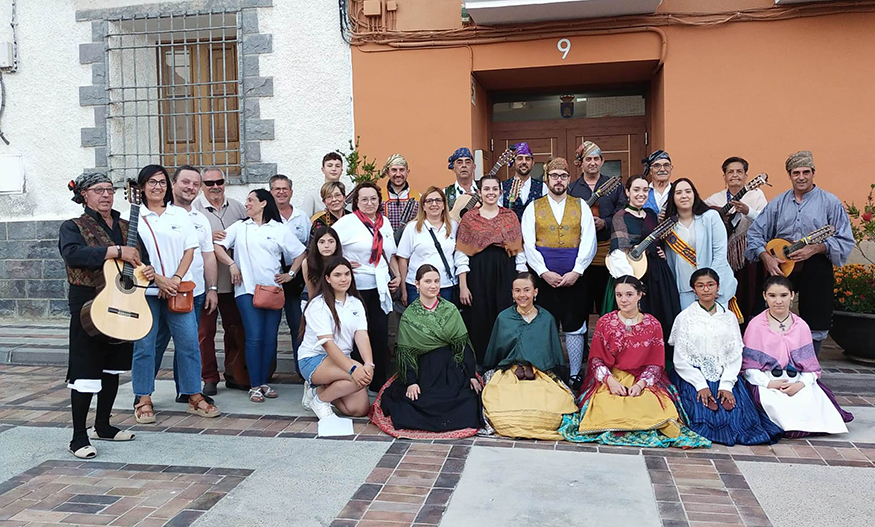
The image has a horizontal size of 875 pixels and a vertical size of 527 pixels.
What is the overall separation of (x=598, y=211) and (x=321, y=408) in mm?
2571

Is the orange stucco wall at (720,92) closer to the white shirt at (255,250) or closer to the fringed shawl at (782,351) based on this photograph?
the white shirt at (255,250)

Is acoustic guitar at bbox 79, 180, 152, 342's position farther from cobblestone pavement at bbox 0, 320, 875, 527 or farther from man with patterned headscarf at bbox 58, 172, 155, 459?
cobblestone pavement at bbox 0, 320, 875, 527

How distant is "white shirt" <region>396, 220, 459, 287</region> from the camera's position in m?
5.31

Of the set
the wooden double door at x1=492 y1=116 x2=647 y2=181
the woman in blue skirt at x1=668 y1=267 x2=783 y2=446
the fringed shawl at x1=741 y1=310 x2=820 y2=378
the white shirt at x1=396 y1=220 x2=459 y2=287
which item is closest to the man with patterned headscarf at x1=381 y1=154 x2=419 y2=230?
the white shirt at x1=396 y1=220 x2=459 y2=287

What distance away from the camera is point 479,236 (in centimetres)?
527

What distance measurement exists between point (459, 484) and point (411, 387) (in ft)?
3.83

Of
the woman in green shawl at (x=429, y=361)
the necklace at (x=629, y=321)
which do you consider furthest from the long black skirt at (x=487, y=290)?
the necklace at (x=629, y=321)

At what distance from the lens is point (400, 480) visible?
371 cm

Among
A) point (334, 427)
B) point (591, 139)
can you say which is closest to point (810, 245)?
point (591, 139)

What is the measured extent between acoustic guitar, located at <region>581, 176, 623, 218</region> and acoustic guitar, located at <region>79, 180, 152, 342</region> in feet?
10.4

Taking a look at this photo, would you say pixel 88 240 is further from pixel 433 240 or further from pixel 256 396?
pixel 433 240

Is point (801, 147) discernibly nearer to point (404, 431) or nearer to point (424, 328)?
point (424, 328)

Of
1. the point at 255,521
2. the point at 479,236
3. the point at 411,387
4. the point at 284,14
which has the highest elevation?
the point at 284,14

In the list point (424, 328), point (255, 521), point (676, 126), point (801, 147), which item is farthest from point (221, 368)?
point (801, 147)
